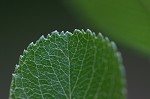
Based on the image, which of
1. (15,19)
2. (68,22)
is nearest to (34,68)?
(68,22)

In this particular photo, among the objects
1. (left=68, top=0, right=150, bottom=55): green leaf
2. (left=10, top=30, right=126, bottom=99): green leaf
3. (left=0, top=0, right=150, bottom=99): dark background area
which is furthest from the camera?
(left=0, top=0, right=150, bottom=99): dark background area

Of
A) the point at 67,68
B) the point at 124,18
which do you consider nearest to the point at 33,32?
the point at 124,18

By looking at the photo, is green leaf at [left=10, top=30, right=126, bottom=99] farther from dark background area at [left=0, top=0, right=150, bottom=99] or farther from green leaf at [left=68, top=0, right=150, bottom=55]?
dark background area at [left=0, top=0, right=150, bottom=99]

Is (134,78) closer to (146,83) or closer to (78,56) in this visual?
(146,83)

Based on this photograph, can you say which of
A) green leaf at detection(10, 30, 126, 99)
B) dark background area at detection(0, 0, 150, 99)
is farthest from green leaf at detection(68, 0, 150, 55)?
dark background area at detection(0, 0, 150, 99)

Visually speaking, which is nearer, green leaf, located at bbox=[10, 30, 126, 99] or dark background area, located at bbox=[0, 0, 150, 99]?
green leaf, located at bbox=[10, 30, 126, 99]

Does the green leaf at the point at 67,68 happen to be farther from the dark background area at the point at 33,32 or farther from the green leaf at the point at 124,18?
the dark background area at the point at 33,32

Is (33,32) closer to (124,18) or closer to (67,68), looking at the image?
(124,18)
